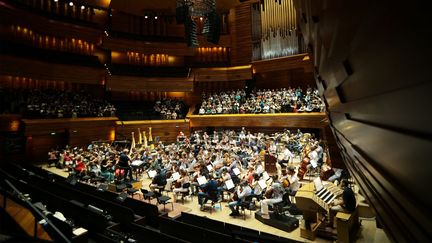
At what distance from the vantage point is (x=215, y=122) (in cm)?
2131

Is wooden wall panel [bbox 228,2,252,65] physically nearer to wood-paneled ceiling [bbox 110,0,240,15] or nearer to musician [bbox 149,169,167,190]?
wood-paneled ceiling [bbox 110,0,240,15]

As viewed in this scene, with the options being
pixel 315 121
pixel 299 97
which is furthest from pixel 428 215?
pixel 299 97

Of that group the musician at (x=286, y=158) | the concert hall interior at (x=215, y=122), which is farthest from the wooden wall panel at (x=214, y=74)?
the musician at (x=286, y=158)

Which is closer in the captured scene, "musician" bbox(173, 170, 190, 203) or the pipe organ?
"musician" bbox(173, 170, 190, 203)

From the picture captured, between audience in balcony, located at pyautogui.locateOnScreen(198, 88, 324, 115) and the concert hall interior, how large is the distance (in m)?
0.13

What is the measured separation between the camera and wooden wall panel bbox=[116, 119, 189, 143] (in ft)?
65.8

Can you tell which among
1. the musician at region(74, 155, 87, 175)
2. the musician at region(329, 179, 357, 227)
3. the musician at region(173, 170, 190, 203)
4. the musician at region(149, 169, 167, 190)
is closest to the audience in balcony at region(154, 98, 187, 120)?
the musician at region(74, 155, 87, 175)

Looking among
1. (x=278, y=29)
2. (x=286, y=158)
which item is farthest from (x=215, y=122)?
(x=286, y=158)

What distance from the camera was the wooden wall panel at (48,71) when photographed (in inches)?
631

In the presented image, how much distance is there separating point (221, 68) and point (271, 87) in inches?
185

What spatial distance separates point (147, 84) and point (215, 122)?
6626mm

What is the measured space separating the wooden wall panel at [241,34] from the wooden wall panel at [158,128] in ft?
24.4

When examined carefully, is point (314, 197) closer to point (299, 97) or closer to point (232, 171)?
point (232, 171)

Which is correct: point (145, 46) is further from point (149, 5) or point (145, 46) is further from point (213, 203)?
point (213, 203)
